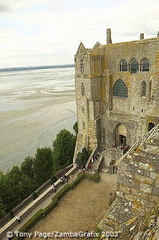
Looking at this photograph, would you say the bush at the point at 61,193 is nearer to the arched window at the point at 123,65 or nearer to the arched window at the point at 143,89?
the arched window at the point at 143,89

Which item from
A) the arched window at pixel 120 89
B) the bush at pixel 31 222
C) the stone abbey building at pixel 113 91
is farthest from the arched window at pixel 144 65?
the bush at pixel 31 222

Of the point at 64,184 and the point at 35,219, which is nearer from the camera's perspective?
the point at 35,219

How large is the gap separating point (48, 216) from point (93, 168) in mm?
9113

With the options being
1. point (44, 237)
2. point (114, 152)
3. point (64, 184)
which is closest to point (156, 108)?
point (114, 152)

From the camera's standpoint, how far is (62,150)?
2825cm

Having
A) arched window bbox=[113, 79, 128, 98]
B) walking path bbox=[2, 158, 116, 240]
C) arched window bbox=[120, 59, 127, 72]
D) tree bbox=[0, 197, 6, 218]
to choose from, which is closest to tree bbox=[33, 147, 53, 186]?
walking path bbox=[2, 158, 116, 240]

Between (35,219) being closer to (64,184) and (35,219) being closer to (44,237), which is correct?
(44,237)

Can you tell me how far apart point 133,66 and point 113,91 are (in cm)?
409

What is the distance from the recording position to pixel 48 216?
16453 millimetres

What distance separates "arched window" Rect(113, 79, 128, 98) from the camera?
24188 millimetres

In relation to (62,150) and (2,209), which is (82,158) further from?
(2,209)

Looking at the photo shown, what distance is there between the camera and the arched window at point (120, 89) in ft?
79.4

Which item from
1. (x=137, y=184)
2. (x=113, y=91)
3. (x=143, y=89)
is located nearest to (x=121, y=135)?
(x=113, y=91)

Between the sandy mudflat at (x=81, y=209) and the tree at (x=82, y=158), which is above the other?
the tree at (x=82, y=158)
